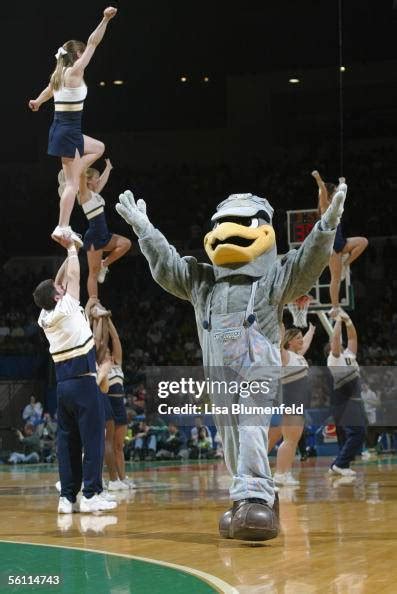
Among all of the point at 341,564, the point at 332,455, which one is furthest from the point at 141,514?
the point at 332,455

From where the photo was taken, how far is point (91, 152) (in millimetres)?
8219

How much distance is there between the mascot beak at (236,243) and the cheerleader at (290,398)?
376 cm

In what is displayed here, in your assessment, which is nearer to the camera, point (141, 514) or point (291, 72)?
point (141, 514)

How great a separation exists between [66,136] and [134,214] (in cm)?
277

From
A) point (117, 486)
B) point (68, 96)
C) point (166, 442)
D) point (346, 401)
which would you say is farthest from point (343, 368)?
point (166, 442)

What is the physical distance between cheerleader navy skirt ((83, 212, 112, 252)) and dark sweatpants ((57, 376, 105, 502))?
97.3 inches

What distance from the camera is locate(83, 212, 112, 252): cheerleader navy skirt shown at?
884 cm

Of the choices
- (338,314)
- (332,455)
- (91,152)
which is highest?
(91,152)

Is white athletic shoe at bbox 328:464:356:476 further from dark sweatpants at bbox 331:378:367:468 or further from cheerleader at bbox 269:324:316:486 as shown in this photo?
cheerleader at bbox 269:324:316:486

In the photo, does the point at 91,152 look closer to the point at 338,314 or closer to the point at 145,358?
the point at 338,314

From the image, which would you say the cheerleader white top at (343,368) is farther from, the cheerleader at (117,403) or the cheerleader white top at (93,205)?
the cheerleader white top at (93,205)

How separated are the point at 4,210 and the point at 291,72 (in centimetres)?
577

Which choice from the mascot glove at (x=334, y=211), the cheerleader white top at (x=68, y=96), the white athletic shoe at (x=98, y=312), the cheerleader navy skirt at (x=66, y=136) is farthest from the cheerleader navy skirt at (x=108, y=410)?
the mascot glove at (x=334, y=211)

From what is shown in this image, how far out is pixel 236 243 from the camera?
5414mm
